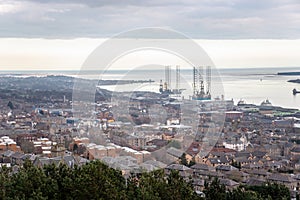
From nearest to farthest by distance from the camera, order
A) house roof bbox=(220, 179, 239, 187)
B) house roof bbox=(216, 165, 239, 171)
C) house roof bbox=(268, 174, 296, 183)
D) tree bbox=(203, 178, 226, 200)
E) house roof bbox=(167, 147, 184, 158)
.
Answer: tree bbox=(203, 178, 226, 200), house roof bbox=(167, 147, 184, 158), house roof bbox=(220, 179, 239, 187), house roof bbox=(268, 174, 296, 183), house roof bbox=(216, 165, 239, 171)

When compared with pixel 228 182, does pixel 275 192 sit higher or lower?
higher

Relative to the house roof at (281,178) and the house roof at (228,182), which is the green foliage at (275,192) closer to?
the house roof at (228,182)

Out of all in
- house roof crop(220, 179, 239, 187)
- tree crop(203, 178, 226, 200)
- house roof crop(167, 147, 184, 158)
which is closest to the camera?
tree crop(203, 178, 226, 200)

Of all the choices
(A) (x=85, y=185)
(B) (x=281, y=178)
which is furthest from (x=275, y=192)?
(A) (x=85, y=185)

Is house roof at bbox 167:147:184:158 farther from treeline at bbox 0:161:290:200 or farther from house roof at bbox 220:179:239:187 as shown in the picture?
treeline at bbox 0:161:290:200

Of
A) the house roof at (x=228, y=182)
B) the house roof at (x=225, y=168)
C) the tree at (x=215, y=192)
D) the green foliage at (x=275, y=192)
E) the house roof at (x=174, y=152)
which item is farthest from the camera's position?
the house roof at (x=225, y=168)

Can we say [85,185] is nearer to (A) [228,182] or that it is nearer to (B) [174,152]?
(B) [174,152]

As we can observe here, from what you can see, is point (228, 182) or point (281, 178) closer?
point (228, 182)

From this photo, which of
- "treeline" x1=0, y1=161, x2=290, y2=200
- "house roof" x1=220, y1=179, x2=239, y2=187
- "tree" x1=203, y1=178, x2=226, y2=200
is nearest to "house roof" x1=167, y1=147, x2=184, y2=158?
"house roof" x1=220, y1=179, x2=239, y2=187

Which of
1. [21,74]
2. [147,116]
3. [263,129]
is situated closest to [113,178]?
[147,116]

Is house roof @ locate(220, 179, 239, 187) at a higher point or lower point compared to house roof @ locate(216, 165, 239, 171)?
higher

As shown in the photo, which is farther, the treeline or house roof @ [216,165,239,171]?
house roof @ [216,165,239,171]

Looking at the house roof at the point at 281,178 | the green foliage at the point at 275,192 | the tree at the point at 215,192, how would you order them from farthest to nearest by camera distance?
the house roof at the point at 281,178 → the green foliage at the point at 275,192 → the tree at the point at 215,192

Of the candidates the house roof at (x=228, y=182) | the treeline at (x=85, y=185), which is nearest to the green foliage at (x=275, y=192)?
the house roof at (x=228, y=182)
